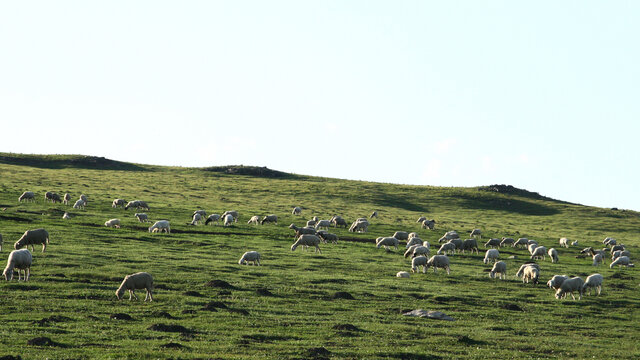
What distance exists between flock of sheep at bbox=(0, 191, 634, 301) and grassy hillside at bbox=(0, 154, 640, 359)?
0.90 meters

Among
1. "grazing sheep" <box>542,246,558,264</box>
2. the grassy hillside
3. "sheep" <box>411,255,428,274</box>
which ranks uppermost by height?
"grazing sheep" <box>542,246,558,264</box>

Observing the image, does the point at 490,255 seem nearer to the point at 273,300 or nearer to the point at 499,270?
the point at 499,270

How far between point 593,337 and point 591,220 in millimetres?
87168

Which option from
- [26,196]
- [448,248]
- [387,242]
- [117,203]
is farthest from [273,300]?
[26,196]

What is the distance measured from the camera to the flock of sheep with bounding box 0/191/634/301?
32.1 metres

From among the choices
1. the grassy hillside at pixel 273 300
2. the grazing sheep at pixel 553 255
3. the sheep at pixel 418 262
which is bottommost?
the grassy hillside at pixel 273 300

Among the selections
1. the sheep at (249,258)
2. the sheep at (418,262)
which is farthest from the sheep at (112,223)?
the sheep at (418,262)

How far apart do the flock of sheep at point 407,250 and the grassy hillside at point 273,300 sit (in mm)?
896

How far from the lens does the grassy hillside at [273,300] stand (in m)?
23.3

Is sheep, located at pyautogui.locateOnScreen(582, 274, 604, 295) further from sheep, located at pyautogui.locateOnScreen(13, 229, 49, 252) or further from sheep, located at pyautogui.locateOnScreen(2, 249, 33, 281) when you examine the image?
sheep, located at pyautogui.locateOnScreen(13, 229, 49, 252)

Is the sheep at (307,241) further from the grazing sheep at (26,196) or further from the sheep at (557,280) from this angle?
the grazing sheep at (26,196)

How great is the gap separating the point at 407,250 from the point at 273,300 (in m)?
22.4

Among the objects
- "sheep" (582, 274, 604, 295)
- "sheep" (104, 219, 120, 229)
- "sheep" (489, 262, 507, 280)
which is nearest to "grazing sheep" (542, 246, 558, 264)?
"sheep" (489, 262, 507, 280)

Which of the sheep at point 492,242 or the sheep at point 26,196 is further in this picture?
the sheep at point 26,196
